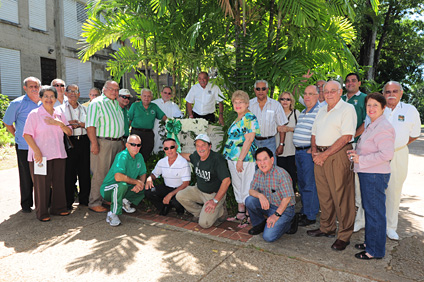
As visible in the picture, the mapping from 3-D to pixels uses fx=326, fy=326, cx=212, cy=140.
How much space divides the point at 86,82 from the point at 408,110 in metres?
17.2

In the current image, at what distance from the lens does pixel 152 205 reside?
527cm

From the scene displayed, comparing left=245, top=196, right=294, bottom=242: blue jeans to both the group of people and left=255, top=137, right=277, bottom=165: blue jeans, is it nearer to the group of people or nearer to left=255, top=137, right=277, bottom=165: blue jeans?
the group of people

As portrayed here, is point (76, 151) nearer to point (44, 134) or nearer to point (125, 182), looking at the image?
point (44, 134)

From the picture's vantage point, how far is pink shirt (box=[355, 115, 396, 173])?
323 cm

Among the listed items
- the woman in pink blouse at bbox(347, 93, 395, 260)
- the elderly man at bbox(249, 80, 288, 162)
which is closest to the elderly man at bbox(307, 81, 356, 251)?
the woman in pink blouse at bbox(347, 93, 395, 260)

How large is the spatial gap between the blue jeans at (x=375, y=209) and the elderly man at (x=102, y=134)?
3.56 meters

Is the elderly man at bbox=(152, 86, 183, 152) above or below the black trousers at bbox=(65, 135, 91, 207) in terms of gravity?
above

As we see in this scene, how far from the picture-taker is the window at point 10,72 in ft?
46.1

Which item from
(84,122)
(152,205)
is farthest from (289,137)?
(84,122)

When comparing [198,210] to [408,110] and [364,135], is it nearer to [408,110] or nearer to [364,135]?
[364,135]

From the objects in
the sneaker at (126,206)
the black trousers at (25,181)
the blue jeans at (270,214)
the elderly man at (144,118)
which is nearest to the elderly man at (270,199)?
the blue jeans at (270,214)

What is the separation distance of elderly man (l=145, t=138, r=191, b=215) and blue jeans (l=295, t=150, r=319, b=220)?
5.28 feet

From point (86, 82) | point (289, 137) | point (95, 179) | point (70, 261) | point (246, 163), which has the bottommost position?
point (70, 261)

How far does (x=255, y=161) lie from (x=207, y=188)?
2.53ft
